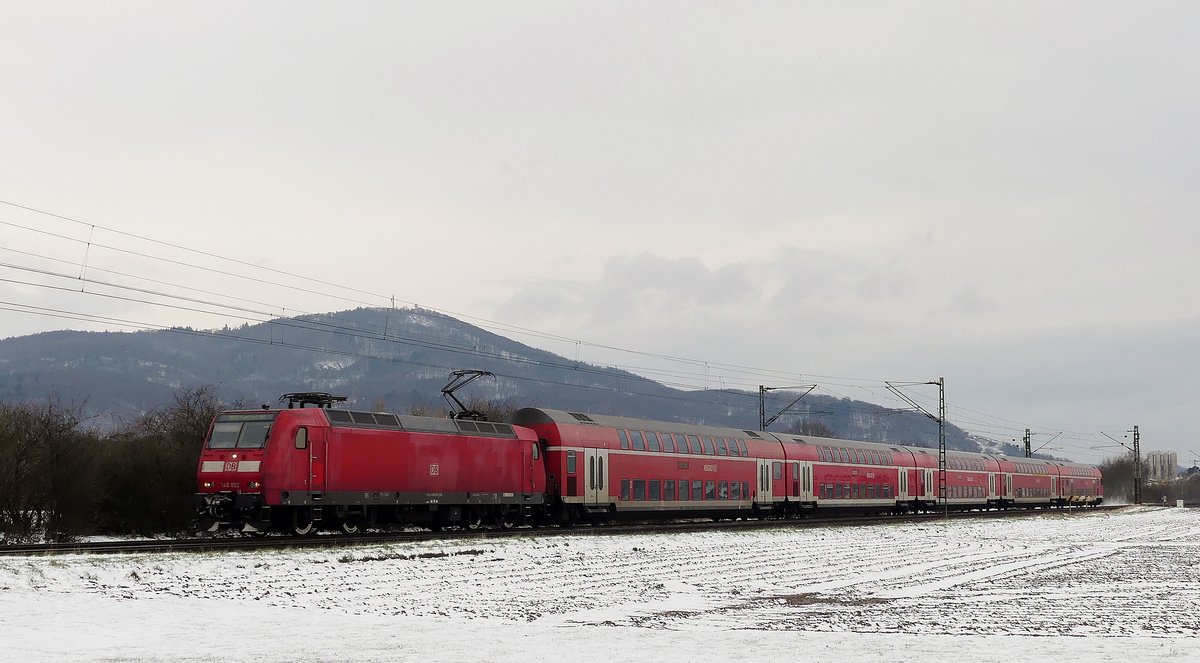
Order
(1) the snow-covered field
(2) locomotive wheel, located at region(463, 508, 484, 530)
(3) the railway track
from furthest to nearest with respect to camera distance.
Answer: (2) locomotive wheel, located at region(463, 508, 484, 530) → (3) the railway track → (1) the snow-covered field

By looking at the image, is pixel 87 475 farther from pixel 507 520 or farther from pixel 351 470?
pixel 507 520

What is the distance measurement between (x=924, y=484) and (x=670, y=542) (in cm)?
4475

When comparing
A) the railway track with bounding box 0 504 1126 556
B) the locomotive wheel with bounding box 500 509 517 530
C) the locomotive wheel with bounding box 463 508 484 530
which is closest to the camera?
the railway track with bounding box 0 504 1126 556

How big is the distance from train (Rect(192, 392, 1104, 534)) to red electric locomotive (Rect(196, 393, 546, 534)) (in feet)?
0.14

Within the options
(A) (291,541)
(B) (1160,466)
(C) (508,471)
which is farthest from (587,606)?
(B) (1160,466)

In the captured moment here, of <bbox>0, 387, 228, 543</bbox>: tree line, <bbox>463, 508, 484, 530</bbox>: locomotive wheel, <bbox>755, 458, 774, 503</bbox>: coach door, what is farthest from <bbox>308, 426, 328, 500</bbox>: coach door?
<bbox>755, 458, 774, 503</bbox>: coach door

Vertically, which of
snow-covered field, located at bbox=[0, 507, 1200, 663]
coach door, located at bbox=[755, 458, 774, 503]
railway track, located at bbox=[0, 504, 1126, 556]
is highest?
coach door, located at bbox=[755, 458, 774, 503]

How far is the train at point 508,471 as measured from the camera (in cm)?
3616

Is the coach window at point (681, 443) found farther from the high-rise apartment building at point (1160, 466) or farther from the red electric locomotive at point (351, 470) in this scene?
the high-rise apartment building at point (1160, 466)

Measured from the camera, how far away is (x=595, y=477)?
165 ft

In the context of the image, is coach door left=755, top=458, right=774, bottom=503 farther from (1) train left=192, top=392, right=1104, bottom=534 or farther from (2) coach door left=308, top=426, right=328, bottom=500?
(2) coach door left=308, top=426, right=328, bottom=500

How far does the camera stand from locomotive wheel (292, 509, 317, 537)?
3656 cm

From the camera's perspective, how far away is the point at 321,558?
3050 centimetres

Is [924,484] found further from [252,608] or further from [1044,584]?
[252,608]
